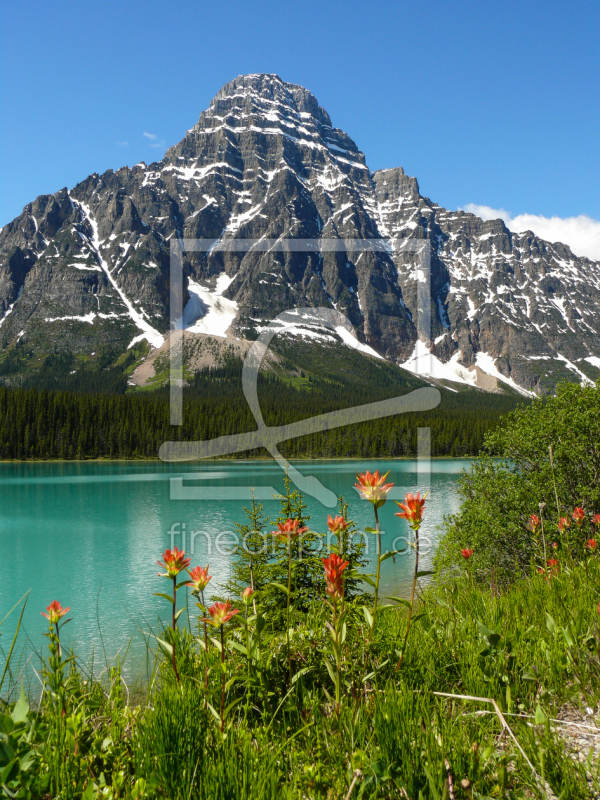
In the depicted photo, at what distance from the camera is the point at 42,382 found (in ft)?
563

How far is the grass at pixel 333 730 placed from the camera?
1.52 m

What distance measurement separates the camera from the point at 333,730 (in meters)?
1.98

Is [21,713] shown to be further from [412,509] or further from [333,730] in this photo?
[412,509]

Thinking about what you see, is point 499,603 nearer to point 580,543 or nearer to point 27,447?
point 580,543

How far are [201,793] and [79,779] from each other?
0.46m

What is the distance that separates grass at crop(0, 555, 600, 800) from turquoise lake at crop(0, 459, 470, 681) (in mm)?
1108

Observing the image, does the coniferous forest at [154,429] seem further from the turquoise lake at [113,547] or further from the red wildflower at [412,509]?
the red wildflower at [412,509]

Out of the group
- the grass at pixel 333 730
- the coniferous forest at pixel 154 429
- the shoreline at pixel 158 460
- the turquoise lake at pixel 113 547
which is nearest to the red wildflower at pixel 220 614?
the grass at pixel 333 730

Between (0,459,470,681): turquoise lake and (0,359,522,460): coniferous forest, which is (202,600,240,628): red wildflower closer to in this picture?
(0,459,470,681): turquoise lake

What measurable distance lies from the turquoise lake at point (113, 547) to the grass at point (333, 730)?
111 cm

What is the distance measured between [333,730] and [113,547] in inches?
1030

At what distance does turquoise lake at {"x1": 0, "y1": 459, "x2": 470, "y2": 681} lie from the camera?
13.0m

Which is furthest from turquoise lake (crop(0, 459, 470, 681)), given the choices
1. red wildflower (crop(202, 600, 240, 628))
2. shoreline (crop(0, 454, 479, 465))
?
shoreline (crop(0, 454, 479, 465))

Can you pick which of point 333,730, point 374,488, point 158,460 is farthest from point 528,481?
point 158,460
